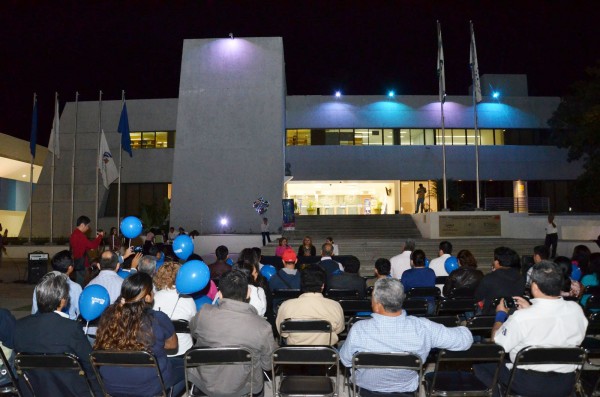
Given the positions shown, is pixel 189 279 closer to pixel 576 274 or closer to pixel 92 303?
pixel 92 303

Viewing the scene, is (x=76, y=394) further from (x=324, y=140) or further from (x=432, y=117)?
(x=432, y=117)

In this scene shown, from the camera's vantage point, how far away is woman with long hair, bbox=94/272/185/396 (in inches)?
128

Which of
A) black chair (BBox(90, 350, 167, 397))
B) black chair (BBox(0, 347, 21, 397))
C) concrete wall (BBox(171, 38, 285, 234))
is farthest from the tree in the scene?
black chair (BBox(0, 347, 21, 397))

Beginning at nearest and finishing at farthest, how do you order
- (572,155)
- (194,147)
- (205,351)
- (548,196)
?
1. (205,351)
2. (194,147)
3. (572,155)
4. (548,196)

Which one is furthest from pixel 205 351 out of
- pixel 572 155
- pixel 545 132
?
pixel 545 132

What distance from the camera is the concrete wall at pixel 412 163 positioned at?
28.6 metres

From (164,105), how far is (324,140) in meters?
10.5

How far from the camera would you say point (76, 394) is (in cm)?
336

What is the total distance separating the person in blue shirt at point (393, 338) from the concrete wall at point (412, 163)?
82.6ft

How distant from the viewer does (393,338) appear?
3287 mm

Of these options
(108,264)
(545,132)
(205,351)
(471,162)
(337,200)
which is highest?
(545,132)

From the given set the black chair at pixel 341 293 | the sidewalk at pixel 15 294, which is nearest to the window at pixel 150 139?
the sidewalk at pixel 15 294

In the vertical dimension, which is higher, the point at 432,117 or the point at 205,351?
the point at 432,117

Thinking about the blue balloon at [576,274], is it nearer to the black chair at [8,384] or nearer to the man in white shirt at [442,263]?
the man in white shirt at [442,263]
